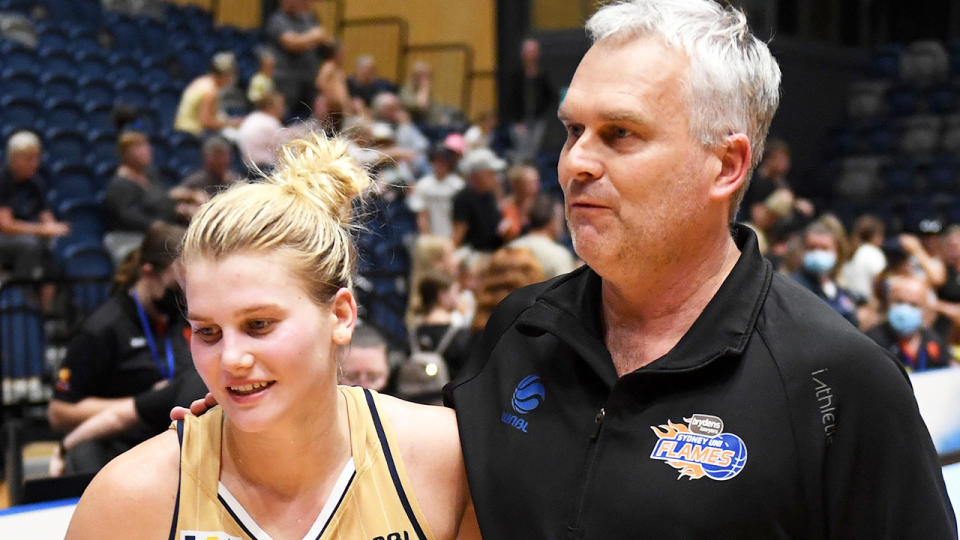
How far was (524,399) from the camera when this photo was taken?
186cm

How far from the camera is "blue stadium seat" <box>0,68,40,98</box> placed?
875 cm

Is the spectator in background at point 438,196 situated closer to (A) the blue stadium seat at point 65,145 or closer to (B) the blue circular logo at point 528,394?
(A) the blue stadium seat at point 65,145

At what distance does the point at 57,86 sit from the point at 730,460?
28.3ft

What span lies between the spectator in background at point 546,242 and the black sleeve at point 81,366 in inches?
84.6

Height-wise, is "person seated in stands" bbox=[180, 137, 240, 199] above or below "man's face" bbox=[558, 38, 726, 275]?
below

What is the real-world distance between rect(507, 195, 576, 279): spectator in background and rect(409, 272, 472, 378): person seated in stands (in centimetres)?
46

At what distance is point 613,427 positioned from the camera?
1.70 m

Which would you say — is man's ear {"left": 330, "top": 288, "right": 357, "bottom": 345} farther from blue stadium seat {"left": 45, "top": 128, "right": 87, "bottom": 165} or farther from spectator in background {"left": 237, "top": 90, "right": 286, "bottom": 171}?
blue stadium seat {"left": 45, "top": 128, "right": 87, "bottom": 165}

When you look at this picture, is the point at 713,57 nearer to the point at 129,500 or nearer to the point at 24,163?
the point at 129,500

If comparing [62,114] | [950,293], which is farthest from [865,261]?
[62,114]

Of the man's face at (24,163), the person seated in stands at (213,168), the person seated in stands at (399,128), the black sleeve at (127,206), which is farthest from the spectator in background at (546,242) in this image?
the person seated in stands at (399,128)

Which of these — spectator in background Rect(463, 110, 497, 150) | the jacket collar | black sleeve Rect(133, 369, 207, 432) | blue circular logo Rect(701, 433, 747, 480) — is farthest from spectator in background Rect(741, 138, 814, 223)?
blue circular logo Rect(701, 433, 747, 480)

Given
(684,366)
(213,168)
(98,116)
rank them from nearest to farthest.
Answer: (684,366), (213,168), (98,116)

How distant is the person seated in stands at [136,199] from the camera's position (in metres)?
6.81
